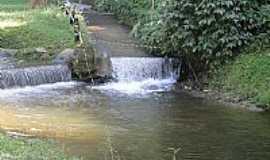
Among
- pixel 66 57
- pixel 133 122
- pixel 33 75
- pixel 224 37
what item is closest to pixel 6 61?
pixel 33 75

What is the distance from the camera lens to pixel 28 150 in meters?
10.1

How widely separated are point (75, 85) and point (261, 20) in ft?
18.0

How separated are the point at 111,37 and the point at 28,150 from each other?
47.8ft

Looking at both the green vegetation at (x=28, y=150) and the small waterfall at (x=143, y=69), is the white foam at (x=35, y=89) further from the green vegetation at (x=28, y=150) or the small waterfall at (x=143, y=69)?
the green vegetation at (x=28, y=150)

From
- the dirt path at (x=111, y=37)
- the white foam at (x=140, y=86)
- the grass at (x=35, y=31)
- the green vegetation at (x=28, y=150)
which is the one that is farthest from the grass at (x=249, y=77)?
the green vegetation at (x=28, y=150)

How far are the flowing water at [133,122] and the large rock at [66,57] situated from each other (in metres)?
0.89

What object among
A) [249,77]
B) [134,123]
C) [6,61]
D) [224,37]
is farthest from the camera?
[6,61]

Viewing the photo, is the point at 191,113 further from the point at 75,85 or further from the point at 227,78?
the point at 75,85

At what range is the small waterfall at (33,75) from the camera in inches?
704

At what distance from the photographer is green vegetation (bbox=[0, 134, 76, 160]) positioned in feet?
30.5

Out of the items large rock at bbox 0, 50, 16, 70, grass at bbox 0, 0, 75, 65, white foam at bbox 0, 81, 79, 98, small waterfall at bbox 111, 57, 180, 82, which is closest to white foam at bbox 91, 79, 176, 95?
small waterfall at bbox 111, 57, 180, 82

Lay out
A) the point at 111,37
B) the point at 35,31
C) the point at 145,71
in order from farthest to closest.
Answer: the point at 111,37
the point at 35,31
the point at 145,71

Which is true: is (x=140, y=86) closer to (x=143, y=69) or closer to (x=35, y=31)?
(x=143, y=69)

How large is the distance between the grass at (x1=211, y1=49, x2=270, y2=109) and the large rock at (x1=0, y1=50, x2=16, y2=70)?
577 cm
